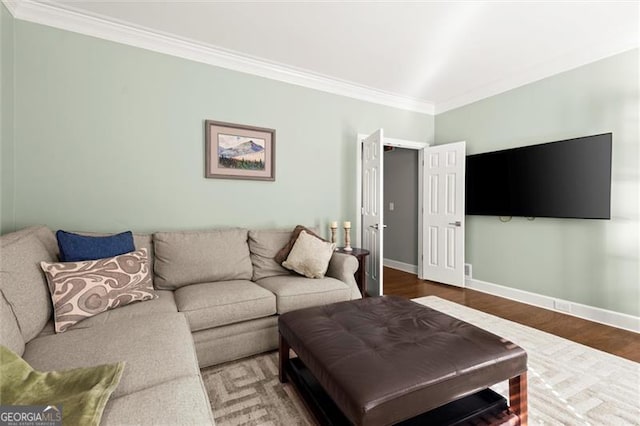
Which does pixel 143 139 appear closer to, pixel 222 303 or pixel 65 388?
pixel 222 303

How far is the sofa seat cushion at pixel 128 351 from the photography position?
111cm

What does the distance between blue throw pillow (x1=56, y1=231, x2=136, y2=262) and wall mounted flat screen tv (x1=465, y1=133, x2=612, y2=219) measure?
3855 mm

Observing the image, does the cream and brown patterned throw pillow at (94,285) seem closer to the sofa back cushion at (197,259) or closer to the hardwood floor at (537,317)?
the sofa back cushion at (197,259)

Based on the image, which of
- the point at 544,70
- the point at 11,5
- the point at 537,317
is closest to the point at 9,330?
the point at 11,5

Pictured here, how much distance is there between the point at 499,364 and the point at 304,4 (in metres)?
2.61

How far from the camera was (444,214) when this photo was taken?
13.3 ft

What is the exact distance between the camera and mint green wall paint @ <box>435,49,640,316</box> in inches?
104

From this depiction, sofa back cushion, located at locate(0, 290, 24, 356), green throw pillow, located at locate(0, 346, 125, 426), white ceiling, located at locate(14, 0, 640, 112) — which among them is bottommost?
green throw pillow, located at locate(0, 346, 125, 426)

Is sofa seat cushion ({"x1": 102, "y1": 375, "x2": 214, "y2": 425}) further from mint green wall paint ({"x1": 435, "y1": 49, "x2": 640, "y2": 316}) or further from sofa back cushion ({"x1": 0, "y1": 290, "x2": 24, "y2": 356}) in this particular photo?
mint green wall paint ({"x1": 435, "y1": 49, "x2": 640, "y2": 316})

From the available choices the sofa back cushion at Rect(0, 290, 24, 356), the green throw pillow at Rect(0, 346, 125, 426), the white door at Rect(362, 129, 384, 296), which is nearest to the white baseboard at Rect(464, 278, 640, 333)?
the white door at Rect(362, 129, 384, 296)

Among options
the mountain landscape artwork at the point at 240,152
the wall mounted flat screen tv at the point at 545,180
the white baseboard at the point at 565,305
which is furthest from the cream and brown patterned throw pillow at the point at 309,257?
the white baseboard at the point at 565,305

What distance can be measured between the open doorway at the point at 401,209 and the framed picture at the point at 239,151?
222 cm

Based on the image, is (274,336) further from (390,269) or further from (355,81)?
(390,269)

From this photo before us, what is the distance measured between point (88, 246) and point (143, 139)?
1128 millimetres
